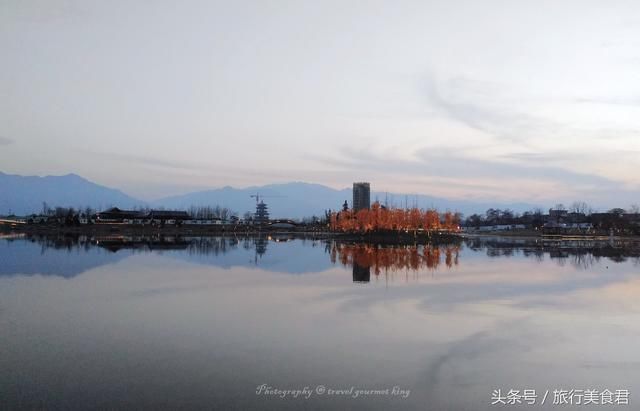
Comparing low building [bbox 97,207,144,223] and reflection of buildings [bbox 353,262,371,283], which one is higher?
low building [bbox 97,207,144,223]

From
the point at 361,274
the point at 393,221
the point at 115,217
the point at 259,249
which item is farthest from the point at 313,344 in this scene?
the point at 115,217

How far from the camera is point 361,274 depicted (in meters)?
25.3

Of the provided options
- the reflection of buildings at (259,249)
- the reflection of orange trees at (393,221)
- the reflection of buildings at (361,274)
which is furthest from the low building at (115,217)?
the reflection of buildings at (361,274)

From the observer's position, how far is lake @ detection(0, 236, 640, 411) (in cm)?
838

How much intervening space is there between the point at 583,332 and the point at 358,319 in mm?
5452

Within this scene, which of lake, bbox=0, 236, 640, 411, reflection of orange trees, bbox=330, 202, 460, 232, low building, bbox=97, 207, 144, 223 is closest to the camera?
lake, bbox=0, 236, 640, 411

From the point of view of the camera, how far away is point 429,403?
322 inches

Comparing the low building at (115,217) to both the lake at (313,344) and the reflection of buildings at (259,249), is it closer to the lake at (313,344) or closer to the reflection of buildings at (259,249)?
the reflection of buildings at (259,249)

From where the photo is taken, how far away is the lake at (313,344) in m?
8.38

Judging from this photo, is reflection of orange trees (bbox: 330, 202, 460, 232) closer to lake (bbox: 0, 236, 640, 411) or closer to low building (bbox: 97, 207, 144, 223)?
low building (bbox: 97, 207, 144, 223)

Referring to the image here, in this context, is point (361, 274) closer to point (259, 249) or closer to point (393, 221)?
point (259, 249)

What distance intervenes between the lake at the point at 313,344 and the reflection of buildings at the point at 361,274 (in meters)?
0.69

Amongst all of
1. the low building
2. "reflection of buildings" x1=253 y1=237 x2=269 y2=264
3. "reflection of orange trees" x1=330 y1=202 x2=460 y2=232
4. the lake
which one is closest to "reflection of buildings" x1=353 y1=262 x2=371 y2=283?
the lake

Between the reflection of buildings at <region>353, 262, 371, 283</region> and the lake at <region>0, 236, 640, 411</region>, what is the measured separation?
69 centimetres
